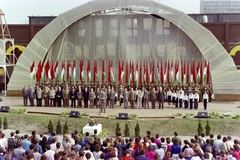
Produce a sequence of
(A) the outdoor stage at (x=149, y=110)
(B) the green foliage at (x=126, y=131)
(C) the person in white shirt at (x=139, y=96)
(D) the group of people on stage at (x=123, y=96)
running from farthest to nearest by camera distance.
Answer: (C) the person in white shirt at (x=139, y=96)
(D) the group of people on stage at (x=123, y=96)
(A) the outdoor stage at (x=149, y=110)
(B) the green foliage at (x=126, y=131)

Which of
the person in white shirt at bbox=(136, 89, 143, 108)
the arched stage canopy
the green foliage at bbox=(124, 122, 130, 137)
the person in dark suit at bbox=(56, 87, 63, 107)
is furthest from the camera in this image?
the arched stage canopy

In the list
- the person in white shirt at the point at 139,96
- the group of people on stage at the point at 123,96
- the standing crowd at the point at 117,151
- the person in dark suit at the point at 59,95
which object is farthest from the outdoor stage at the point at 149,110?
the standing crowd at the point at 117,151

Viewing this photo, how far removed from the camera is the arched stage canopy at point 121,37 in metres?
24.8

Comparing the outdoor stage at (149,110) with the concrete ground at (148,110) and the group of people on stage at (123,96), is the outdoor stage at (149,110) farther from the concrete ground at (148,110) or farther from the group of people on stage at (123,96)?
the group of people on stage at (123,96)

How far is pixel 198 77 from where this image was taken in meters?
22.0

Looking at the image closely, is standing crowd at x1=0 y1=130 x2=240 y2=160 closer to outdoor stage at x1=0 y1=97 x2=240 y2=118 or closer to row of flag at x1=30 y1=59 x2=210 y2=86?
outdoor stage at x1=0 y1=97 x2=240 y2=118

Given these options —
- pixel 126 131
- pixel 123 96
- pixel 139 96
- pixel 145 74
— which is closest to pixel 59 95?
pixel 123 96

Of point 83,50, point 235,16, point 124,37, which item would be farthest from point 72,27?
point 235,16

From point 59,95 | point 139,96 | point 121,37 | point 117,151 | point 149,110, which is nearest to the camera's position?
point 117,151

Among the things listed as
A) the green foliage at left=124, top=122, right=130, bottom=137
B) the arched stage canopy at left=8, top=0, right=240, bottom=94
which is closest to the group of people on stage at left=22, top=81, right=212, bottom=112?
the green foliage at left=124, top=122, right=130, bottom=137

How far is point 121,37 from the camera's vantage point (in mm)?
26406

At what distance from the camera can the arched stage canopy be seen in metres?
24.8

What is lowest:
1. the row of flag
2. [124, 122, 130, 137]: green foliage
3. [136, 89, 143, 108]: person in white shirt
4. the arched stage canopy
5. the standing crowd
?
[124, 122, 130, 137]: green foliage

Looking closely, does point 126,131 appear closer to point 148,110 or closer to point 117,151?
point 148,110
